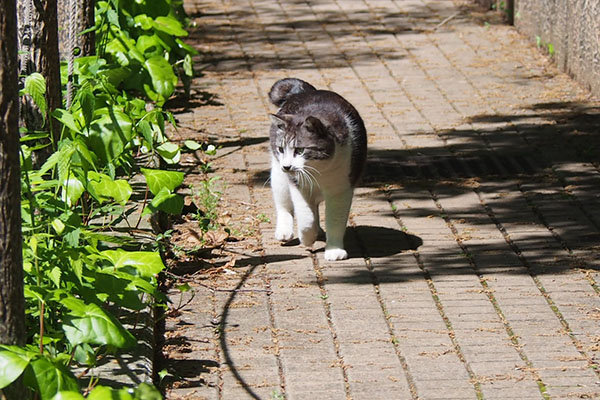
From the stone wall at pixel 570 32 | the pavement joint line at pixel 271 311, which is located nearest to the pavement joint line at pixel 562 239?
the pavement joint line at pixel 271 311

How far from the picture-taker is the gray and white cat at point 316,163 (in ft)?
19.2

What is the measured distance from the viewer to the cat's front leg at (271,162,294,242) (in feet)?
20.5

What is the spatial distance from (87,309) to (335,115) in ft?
8.46

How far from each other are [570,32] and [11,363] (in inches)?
321

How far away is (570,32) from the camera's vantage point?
33.6 feet

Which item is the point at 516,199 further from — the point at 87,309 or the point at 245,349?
the point at 87,309

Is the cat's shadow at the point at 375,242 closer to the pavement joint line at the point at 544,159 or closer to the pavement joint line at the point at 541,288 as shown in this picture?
the pavement joint line at the point at 541,288

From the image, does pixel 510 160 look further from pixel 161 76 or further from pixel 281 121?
A: pixel 161 76

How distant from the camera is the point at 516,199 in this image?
7.11m

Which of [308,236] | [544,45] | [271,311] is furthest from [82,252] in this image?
[544,45]

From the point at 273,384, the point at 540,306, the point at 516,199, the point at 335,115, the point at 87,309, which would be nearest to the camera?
the point at 87,309

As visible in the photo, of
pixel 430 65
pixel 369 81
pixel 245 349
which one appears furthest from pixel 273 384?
pixel 430 65

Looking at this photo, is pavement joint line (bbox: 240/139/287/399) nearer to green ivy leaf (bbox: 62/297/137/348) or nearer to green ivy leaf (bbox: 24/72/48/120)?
green ivy leaf (bbox: 62/297/137/348)

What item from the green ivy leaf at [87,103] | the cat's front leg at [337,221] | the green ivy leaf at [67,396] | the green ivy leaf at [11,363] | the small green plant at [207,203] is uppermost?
the green ivy leaf at [87,103]
